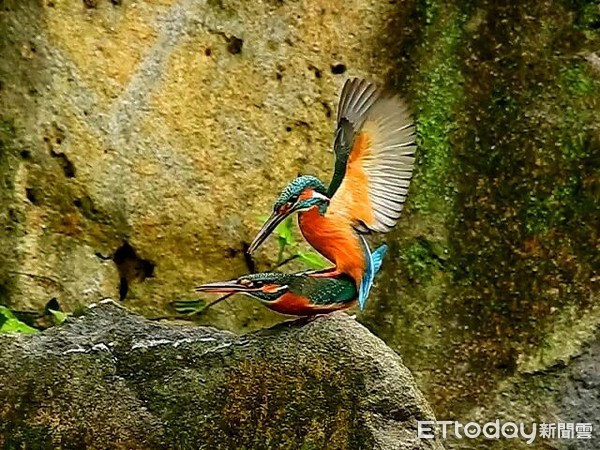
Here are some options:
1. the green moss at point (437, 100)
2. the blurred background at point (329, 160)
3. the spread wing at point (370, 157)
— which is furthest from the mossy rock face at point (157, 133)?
the spread wing at point (370, 157)

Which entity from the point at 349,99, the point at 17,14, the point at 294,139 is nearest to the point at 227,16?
the point at 294,139

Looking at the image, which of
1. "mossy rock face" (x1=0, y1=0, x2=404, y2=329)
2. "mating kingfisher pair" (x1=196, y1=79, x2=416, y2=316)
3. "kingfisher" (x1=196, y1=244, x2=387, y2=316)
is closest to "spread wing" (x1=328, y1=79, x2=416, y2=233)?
"mating kingfisher pair" (x1=196, y1=79, x2=416, y2=316)

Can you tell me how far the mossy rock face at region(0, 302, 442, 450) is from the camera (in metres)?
1.53

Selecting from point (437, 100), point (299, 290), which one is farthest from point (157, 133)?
point (299, 290)

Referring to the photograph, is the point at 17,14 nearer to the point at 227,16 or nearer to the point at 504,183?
the point at 227,16

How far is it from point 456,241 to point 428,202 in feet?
0.37

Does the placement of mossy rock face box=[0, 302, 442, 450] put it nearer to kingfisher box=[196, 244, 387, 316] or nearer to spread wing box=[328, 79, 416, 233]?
kingfisher box=[196, 244, 387, 316]

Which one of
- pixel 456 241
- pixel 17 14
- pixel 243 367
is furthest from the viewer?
pixel 456 241

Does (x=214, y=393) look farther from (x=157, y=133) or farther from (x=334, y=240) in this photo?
(x=157, y=133)

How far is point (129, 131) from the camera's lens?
235 centimetres

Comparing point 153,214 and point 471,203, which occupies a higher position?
point 471,203

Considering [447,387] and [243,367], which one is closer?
[243,367]

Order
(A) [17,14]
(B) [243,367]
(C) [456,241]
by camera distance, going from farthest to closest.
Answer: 1. (C) [456,241]
2. (A) [17,14]
3. (B) [243,367]

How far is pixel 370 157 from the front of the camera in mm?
1679
